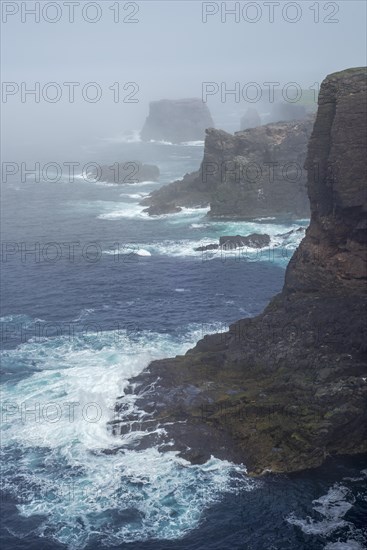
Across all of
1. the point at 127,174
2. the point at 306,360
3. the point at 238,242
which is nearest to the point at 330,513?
the point at 306,360

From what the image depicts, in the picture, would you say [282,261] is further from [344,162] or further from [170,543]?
[170,543]

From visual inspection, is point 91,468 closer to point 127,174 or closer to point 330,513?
point 330,513

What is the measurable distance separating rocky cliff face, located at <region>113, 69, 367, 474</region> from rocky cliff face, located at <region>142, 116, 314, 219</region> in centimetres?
6508

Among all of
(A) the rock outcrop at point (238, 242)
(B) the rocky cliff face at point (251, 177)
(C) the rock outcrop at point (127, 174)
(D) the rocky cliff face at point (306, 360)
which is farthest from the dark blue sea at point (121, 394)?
(C) the rock outcrop at point (127, 174)

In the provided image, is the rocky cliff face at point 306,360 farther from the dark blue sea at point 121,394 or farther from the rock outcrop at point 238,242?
the rock outcrop at point 238,242

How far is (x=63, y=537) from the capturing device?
4741 cm

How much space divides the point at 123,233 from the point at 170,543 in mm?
83637

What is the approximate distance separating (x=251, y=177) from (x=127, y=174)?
5941cm

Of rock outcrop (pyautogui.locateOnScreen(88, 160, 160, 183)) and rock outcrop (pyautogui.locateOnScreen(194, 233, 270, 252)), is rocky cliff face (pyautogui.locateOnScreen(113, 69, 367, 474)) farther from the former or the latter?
rock outcrop (pyautogui.locateOnScreen(88, 160, 160, 183))

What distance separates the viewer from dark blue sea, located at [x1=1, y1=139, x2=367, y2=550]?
47.6m

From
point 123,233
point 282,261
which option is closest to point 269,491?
point 282,261

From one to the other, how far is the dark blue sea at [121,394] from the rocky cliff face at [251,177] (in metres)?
7.51

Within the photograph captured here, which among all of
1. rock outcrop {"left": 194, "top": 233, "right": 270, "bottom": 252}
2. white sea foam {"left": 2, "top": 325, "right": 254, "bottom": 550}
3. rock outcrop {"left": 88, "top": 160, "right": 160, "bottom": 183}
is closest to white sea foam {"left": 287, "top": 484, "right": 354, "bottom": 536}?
white sea foam {"left": 2, "top": 325, "right": 254, "bottom": 550}

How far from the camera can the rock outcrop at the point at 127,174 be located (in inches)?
7219
